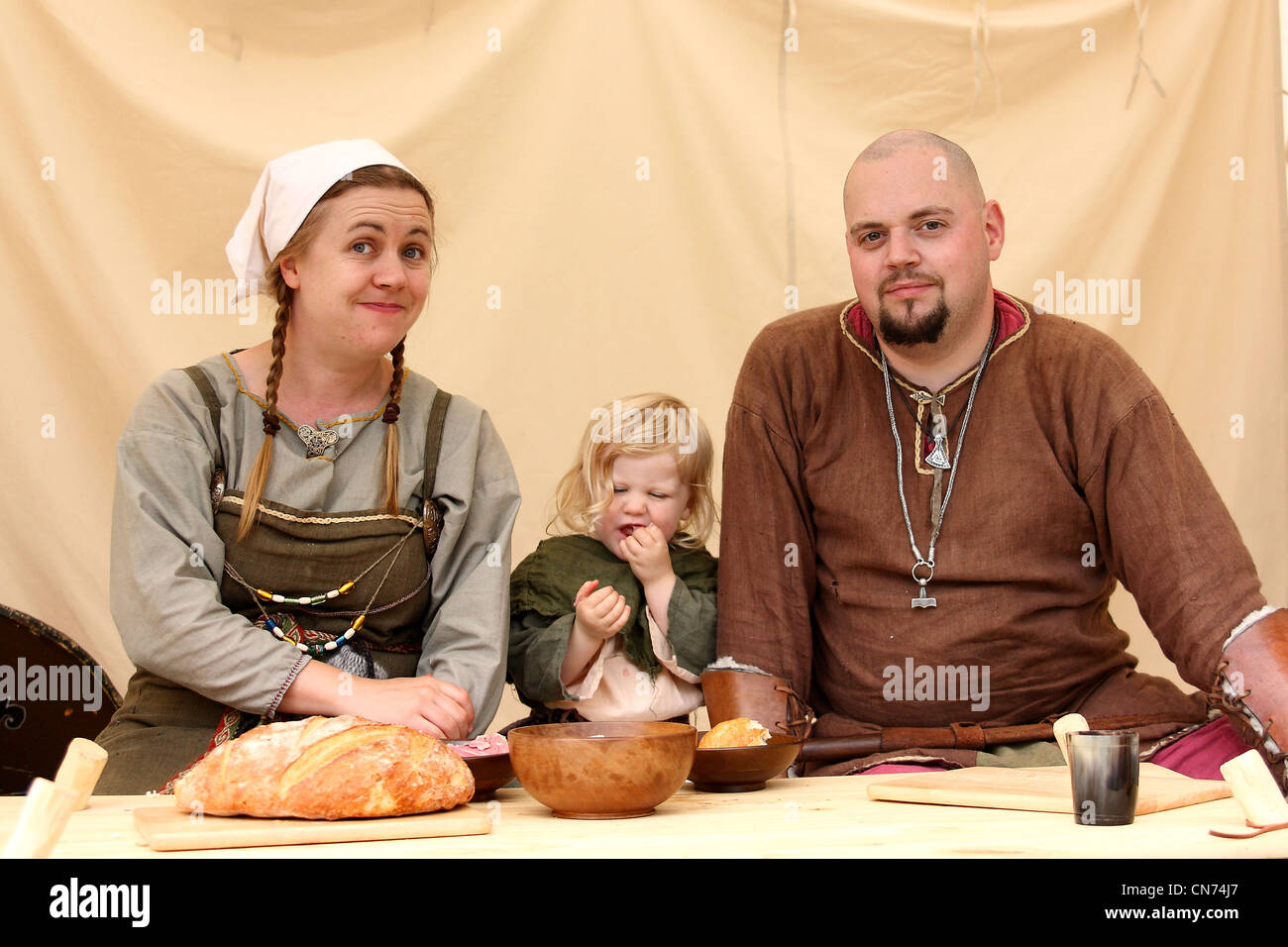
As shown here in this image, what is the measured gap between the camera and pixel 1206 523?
259 centimetres

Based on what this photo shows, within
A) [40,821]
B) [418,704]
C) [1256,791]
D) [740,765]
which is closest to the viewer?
[40,821]

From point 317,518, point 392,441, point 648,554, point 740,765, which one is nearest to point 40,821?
point 740,765

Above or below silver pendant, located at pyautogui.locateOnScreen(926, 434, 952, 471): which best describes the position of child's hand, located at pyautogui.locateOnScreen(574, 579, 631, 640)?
below

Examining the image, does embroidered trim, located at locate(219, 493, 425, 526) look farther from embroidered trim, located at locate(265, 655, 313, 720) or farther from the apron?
embroidered trim, located at locate(265, 655, 313, 720)

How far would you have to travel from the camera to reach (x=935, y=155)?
280 cm

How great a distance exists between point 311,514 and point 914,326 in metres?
1.39

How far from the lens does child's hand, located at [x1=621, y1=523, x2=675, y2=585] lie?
9.61 ft

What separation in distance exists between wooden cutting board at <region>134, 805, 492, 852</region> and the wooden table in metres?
0.02

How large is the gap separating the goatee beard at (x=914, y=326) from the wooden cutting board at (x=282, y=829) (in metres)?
1.67

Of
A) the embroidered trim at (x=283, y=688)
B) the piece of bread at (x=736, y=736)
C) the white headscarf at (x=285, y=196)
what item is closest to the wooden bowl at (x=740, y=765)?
the piece of bread at (x=736, y=736)

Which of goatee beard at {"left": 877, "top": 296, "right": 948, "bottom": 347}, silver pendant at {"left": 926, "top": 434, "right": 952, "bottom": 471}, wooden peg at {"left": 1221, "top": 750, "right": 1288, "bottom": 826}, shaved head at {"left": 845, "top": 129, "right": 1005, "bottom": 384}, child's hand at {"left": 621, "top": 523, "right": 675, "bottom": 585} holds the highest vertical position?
shaved head at {"left": 845, "top": 129, "right": 1005, "bottom": 384}

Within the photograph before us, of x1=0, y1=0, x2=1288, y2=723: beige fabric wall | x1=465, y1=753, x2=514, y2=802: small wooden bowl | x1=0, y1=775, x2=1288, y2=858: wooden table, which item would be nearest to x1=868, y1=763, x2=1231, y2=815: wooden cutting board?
x1=0, y1=775, x2=1288, y2=858: wooden table

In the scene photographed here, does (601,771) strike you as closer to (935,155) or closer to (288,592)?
(288,592)

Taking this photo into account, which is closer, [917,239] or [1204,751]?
[1204,751]
